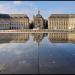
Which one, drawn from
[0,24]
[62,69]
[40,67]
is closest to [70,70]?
[62,69]

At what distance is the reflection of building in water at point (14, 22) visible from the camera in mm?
115750

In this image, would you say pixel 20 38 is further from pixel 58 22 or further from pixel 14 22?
pixel 58 22

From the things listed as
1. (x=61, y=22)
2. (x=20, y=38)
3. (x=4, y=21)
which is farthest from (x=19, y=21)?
(x=20, y=38)

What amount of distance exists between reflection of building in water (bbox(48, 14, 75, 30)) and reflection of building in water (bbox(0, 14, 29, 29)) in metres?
12.2

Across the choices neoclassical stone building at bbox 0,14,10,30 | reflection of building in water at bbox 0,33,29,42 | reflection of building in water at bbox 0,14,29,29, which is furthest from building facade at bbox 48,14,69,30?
reflection of building in water at bbox 0,33,29,42

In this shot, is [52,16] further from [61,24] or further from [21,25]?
[21,25]

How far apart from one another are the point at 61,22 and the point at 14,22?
23507mm

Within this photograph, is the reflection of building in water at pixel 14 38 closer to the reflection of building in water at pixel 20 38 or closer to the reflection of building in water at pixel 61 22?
the reflection of building in water at pixel 20 38

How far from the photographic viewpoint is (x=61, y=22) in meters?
118

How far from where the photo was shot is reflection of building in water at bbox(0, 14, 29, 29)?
380 ft

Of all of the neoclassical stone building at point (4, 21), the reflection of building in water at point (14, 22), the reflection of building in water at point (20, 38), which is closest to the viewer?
the reflection of building in water at point (20, 38)

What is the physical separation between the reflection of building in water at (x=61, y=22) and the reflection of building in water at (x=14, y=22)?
1216cm

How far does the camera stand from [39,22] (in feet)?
341

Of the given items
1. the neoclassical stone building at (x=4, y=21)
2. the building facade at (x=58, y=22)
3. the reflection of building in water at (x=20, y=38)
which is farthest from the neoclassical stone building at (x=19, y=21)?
the reflection of building in water at (x=20, y=38)
